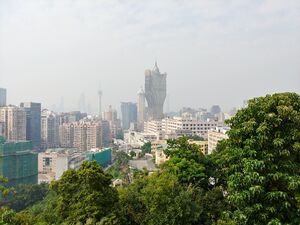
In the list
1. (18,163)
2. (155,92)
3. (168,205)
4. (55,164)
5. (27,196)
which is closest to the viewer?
(168,205)

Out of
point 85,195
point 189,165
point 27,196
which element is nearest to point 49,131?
point 27,196

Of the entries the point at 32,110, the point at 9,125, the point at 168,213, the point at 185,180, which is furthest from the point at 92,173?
the point at 32,110

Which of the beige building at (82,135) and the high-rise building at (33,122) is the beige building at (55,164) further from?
the beige building at (82,135)

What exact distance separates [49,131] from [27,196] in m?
23.0

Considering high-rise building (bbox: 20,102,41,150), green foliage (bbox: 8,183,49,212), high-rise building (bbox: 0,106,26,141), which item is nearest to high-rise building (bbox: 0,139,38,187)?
green foliage (bbox: 8,183,49,212)

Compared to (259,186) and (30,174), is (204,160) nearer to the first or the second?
(259,186)

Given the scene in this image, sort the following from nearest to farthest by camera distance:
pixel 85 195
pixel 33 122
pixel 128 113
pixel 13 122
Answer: pixel 85 195
pixel 13 122
pixel 33 122
pixel 128 113

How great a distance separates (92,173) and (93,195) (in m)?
0.28

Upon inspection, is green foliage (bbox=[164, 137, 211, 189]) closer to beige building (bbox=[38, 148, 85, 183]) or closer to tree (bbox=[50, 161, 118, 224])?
tree (bbox=[50, 161, 118, 224])

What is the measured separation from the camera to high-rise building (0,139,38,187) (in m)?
18.0

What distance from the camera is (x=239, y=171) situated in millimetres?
3221

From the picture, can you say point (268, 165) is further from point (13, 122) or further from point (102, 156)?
point (13, 122)

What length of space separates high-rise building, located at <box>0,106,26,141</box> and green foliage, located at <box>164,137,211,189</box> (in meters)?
25.2

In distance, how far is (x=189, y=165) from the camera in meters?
5.41
